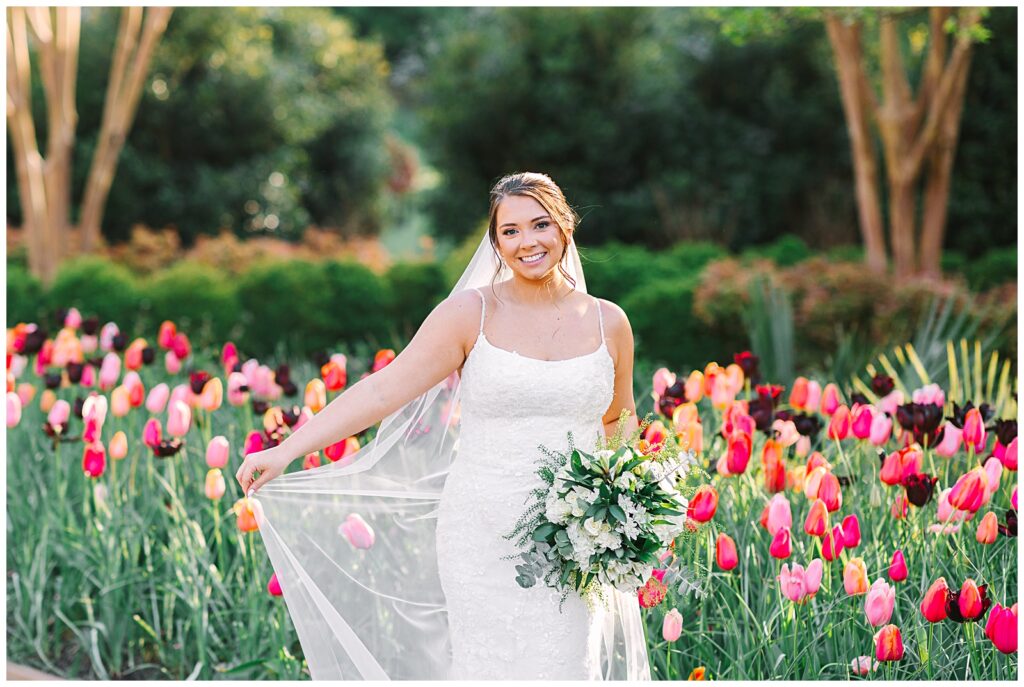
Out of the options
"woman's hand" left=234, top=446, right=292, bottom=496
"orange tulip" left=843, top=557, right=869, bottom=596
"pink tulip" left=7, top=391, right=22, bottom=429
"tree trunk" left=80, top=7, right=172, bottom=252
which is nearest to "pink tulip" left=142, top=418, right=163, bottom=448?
"pink tulip" left=7, top=391, right=22, bottom=429

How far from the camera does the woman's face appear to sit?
2680mm

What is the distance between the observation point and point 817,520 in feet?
9.62

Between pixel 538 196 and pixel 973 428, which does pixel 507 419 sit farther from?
pixel 973 428

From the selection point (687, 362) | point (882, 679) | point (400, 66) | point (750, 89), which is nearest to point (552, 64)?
point (750, 89)

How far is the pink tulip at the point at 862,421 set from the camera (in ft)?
11.6

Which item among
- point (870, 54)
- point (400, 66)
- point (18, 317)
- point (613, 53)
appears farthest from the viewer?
point (400, 66)

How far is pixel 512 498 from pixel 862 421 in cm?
141

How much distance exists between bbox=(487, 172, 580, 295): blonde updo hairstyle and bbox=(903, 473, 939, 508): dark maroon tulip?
4.01 ft

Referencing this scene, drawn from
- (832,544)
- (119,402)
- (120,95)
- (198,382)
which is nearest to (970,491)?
(832,544)

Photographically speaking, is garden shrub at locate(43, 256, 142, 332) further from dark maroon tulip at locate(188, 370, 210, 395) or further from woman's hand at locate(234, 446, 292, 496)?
woman's hand at locate(234, 446, 292, 496)

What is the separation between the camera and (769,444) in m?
3.41

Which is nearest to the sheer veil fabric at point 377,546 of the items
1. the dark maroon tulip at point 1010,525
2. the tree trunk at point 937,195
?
the dark maroon tulip at point 1010,525

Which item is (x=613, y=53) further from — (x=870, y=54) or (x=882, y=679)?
(x=882, y=679)

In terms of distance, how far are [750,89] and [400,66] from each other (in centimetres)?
1104
